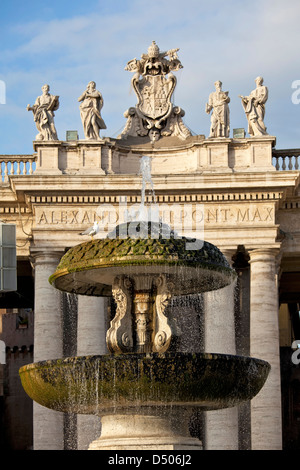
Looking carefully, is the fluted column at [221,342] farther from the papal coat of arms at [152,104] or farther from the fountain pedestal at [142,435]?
the fountain pedestal at [142,435]

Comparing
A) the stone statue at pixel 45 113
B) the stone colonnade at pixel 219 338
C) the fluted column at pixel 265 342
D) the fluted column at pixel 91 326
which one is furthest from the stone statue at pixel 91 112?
the fluted column at pixel 265 342

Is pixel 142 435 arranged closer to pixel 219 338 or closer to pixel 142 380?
pixel 142 380

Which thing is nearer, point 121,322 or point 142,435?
point 142,435

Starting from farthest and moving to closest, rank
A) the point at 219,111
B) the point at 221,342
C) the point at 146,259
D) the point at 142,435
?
the point at 219,111 → the point at 221,342 → the point at 146,259 → the point at 142,435

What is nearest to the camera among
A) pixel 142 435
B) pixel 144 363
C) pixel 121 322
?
pixel 144 363

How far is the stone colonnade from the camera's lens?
115ft

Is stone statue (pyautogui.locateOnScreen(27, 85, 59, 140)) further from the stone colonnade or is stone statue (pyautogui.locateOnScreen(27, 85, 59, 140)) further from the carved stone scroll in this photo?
the carved stone scroll

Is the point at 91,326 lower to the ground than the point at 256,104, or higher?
lower

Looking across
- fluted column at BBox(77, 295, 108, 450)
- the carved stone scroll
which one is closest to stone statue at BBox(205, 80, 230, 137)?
fluted column at BBox(77, 295, 108, 450)

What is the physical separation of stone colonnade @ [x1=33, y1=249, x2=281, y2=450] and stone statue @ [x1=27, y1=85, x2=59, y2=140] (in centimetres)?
400

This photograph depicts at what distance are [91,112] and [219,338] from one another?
8473mm

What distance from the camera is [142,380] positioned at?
18.5 meters

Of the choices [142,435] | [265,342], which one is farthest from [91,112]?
[142,435]
